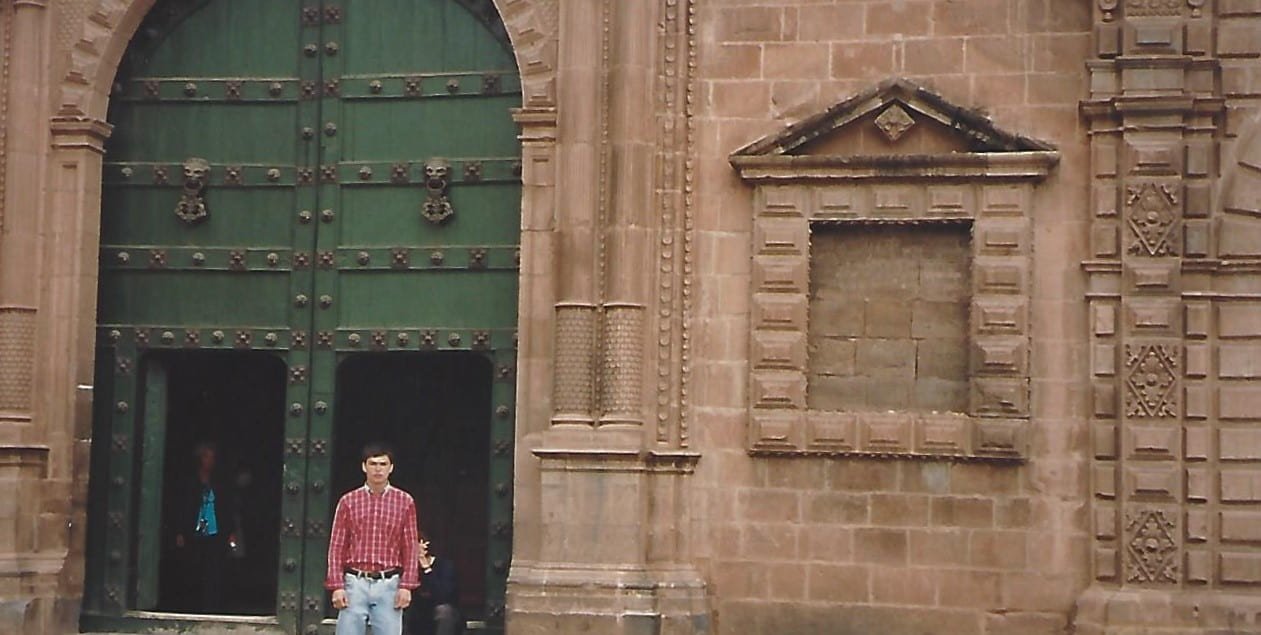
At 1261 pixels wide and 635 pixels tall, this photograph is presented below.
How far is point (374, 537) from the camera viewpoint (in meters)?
10.6

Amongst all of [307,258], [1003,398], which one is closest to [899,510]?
[1003,398]

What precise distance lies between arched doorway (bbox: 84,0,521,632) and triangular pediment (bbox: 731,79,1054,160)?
2.23 metres

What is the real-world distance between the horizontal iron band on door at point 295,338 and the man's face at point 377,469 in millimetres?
2989

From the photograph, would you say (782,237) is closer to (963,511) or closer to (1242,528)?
(963,511)

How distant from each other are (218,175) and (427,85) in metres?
1.89

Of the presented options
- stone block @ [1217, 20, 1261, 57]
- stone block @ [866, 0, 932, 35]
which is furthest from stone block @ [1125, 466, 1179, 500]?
stone block @ [866, 0, 932, 35]

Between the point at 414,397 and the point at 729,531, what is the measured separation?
4.71 metres

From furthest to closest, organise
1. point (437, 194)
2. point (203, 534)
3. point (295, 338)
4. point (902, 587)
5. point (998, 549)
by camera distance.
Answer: point (203, 534), point (295, 338), point (437, 194), point (902, 587), point (998, 549)

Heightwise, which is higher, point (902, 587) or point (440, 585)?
point (902, 587)

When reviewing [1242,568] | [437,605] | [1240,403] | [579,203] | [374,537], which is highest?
[579,203]

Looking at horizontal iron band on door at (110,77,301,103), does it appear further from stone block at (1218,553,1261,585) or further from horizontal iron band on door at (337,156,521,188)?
stone block at (1218,553,1261,585)

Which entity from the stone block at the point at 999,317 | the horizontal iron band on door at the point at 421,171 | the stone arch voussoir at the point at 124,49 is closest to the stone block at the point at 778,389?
the stone block at the point at 999,317

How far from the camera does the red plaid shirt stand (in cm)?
1062

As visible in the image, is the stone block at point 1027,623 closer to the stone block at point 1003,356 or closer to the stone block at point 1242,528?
the stone block at point 1242,528
